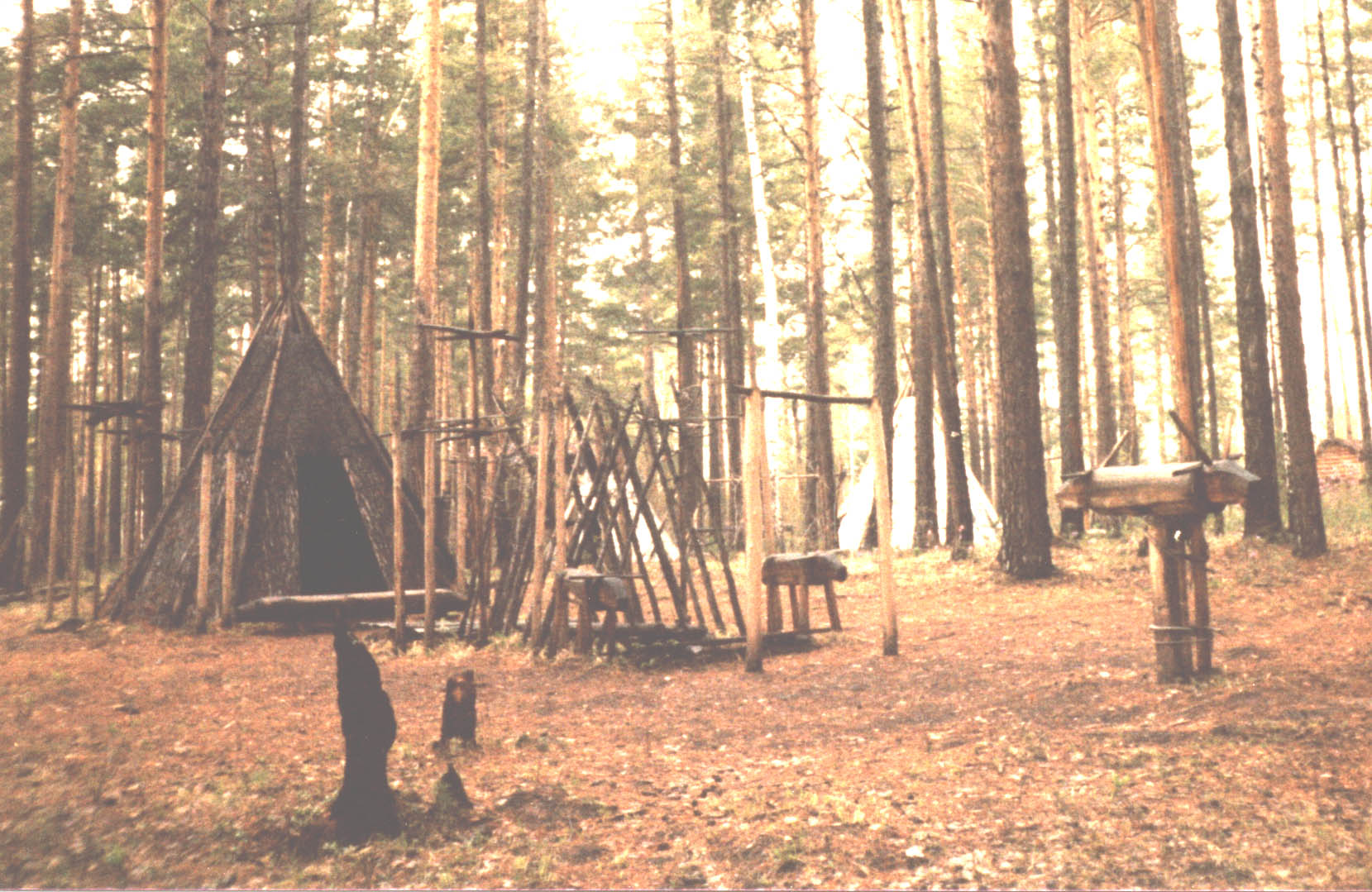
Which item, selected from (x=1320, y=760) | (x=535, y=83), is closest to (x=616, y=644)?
(x=1320, y=760)

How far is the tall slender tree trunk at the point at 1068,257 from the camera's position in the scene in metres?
15.9

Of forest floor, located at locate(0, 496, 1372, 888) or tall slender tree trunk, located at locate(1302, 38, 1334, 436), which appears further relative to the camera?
tall slender tree trunk, located at locate(1302, 38, 1334, 436)

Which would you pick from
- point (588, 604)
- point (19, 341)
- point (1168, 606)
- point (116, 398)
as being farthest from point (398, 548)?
Answer: point (19, 341)

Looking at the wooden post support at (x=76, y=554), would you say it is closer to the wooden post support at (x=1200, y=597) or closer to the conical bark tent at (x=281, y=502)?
the conical bark tent at (x=281, y=502)

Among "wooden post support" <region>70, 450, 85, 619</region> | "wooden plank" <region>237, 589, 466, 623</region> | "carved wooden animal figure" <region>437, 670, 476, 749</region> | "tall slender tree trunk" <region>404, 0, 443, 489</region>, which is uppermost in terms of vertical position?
"tall slender tree trunk" <region>404, 0, 443, 489</region>

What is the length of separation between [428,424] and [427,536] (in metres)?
1.57

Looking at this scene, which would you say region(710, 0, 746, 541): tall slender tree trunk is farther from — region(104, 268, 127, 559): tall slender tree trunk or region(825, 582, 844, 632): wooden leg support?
region(825, 582, 844, 632): wooden leg support

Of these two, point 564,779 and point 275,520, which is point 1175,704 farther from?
point 275,520

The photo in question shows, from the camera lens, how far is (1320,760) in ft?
15.9

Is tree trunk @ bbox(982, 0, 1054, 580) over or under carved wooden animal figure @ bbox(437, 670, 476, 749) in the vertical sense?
over

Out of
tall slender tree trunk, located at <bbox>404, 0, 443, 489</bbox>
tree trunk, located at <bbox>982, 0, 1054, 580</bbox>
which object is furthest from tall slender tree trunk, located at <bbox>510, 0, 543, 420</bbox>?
tree trunk, located at <bbox>982, 0, 1054, 580</bbox>

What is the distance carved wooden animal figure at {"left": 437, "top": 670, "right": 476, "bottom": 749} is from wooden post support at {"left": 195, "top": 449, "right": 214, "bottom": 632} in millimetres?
7287

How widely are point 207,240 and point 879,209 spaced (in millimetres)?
10414

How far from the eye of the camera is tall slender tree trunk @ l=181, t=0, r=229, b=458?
1505cm
